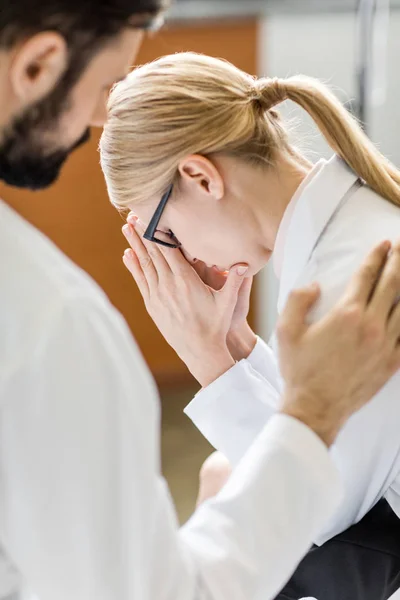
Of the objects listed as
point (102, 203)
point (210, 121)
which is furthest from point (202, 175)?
point (102, 203)

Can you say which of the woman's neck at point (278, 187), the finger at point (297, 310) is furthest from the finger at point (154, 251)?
the finger at point (297, 310)

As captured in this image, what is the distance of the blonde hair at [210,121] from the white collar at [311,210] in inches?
1.3

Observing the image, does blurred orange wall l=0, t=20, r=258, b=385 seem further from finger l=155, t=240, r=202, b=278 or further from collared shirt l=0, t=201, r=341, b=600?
collared shirt l=0, t=201, r=341, b=600

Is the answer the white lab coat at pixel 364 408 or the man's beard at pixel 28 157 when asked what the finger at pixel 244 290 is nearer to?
the white lab coat at pixel 364 408

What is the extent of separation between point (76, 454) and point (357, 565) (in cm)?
62

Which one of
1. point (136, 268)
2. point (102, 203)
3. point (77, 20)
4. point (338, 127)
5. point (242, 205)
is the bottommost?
point (102, 203)

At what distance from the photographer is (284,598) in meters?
1.25

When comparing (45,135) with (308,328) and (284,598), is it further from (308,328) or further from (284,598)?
(284,598)

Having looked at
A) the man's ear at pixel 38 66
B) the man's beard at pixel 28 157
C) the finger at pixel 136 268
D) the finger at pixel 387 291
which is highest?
the man's ear at pixel 38 66

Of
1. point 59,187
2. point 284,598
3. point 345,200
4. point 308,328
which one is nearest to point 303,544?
point 308,328

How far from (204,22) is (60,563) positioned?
2382mm

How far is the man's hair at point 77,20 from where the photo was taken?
730 millimetres

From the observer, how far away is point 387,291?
1.00 meters

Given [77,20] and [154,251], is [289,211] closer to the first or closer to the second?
[154,251]
